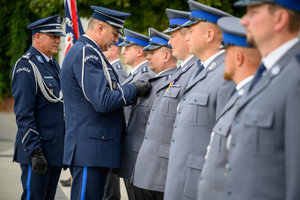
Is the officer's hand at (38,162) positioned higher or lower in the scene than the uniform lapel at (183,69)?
lower

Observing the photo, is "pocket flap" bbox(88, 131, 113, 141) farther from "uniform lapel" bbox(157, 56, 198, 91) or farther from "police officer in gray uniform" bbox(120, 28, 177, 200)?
"uniform lapel" bbox(157, 56, 198, 91)

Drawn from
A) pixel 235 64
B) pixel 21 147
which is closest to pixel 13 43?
pixel 21 147

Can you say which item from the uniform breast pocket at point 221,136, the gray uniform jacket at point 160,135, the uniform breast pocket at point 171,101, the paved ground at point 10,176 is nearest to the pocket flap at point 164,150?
the gray uniform jacket at point 160,135

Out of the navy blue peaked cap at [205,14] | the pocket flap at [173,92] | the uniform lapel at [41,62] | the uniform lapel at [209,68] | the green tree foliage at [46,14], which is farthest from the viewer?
the green tree foliage at [46,14]

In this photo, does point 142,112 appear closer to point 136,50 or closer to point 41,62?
point 41,62

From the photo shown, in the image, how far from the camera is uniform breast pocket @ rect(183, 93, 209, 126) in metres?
3.45

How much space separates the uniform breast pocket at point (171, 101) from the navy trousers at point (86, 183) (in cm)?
79

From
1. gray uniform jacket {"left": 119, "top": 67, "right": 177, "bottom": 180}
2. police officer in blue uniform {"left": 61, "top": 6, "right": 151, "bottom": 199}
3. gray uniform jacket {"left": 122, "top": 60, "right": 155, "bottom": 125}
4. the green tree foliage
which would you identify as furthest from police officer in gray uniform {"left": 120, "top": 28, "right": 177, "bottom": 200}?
the green tree foliage

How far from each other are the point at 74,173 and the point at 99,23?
1.31m

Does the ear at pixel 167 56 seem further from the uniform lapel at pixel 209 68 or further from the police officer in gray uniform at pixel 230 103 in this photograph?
the police officer in gray uniform at pixel 230 103

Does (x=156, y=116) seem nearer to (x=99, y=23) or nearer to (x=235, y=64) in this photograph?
(x=99, y=23)

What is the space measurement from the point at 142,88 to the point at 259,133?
7.92 feet

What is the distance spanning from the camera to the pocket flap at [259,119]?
2193mm

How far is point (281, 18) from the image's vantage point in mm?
2262
